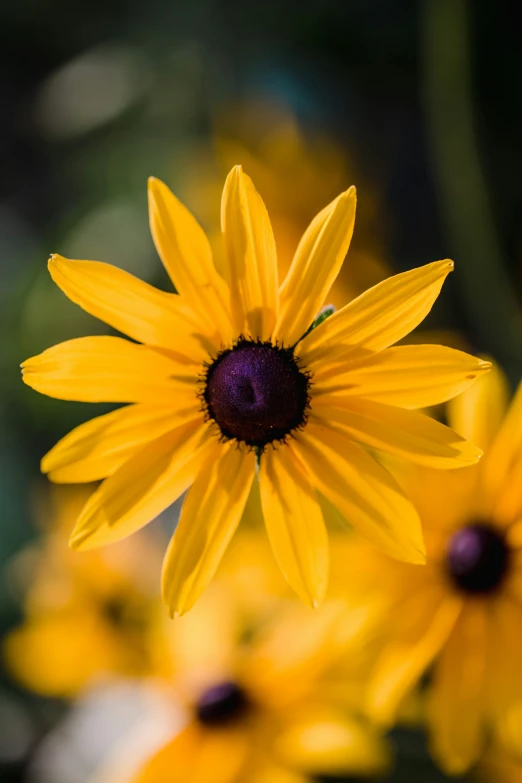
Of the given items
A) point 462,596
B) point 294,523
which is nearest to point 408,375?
point 294,523

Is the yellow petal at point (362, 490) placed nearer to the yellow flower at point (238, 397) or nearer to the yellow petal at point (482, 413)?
the yellow flower at point (238, 397)

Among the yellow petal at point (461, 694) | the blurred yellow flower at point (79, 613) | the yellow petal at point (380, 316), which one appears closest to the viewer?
the yellow petal at point (380, 316)

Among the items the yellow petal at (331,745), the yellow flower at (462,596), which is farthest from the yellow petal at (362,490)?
the yellow petal at (331,745)

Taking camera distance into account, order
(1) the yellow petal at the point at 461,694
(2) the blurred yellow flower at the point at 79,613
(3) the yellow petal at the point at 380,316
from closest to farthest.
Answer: (3) the yellow petal at the point at 380,316
(1) the yellow petal at the point at 461,694
(2) the blurred yellow flower at the point at 79,613

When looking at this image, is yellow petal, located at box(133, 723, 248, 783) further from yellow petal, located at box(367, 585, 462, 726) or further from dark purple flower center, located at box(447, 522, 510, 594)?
dark purple flower center, located at box(447, 522, 510, 594)

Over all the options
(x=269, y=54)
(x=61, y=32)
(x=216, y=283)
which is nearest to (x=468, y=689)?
(x=216, y=283)

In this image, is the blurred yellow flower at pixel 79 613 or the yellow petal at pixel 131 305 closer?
the yellow petal at pixel 131 305

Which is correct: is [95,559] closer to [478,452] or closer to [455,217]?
[455,217]

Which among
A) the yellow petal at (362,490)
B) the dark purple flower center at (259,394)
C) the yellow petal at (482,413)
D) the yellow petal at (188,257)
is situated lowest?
the yellow petal at (482,413)
